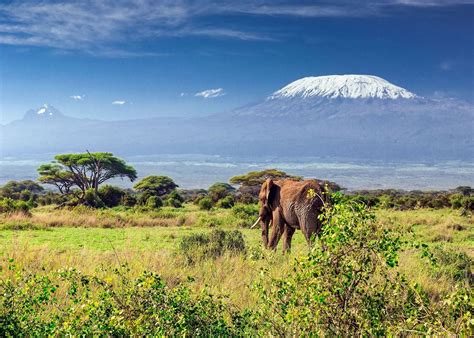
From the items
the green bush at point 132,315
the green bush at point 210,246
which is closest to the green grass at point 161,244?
the green bush at point 210,246

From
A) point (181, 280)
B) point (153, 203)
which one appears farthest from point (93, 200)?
point (181, 280)

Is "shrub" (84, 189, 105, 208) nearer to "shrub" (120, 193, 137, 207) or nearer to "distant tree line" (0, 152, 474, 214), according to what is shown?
"distant tree line" (0, 152, 474, 214)

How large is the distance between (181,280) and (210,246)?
9.07 feet

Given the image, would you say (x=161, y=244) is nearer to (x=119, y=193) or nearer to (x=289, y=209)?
(x=289, y=209)

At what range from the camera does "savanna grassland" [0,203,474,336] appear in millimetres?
5773

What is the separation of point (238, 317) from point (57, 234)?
1432cm

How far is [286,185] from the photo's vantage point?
44.0ft

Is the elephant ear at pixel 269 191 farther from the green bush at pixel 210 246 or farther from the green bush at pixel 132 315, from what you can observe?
the green bush at pixel 132 315

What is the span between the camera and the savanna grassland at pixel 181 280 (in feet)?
18.9

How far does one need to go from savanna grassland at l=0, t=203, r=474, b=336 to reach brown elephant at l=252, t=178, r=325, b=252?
58 centimetres

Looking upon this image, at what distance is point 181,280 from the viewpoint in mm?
9836

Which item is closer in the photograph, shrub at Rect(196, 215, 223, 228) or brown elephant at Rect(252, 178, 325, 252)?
brown elephant at Rect(252, 178, 325, 252)

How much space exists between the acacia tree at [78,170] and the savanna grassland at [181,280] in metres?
29.8

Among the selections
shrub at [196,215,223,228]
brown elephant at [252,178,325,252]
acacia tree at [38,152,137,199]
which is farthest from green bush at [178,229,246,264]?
acacia tree at [38,152,137,199]
